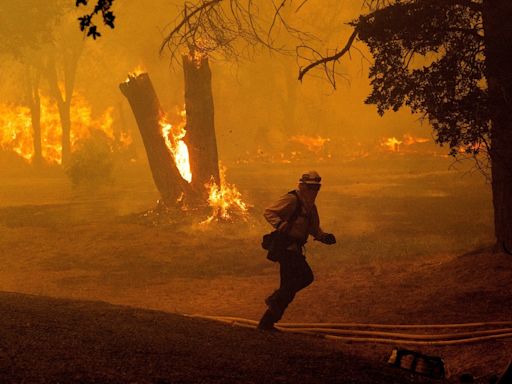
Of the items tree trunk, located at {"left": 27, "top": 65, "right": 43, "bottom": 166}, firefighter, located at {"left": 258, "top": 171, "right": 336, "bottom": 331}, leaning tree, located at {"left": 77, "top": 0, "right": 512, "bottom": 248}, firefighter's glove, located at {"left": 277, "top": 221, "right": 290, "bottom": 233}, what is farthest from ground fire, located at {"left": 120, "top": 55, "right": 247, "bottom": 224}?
tree trunk, located at {"left": 27, "top": 65, "right": 43, "bottom": 166}

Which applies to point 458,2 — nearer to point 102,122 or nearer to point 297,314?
point 297,314

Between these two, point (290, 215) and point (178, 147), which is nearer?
point (290, 215)

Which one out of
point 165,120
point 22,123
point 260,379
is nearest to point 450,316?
point 260,379

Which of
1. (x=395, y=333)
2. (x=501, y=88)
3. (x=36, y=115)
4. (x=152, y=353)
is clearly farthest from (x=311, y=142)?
(x=152, y=353)

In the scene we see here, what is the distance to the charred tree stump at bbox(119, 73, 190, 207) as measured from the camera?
18406 millimetres

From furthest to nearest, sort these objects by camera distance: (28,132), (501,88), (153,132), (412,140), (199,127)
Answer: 1. (28,132)
2. (412,140)
3. (153,132)
4. (199,127)
5. (501,88)

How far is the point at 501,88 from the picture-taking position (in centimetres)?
912

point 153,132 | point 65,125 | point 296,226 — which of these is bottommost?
point 296,226

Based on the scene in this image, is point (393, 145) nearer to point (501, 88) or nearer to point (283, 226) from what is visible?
point (501, 88)

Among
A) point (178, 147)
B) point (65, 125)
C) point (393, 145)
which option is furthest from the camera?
point (393, 145)

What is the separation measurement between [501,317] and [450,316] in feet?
2.02

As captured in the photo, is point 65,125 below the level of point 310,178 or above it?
above

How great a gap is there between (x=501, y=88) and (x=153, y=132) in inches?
439

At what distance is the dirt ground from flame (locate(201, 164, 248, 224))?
386 mm
